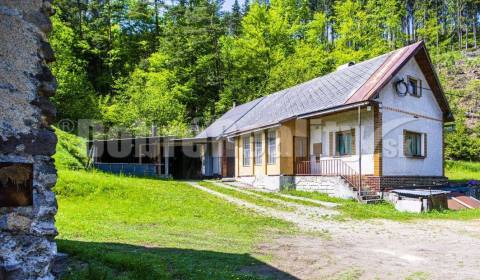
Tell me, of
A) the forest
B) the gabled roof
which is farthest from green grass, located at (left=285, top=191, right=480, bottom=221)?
the forest

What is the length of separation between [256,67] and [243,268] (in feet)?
127

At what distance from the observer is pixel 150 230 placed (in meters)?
10.0

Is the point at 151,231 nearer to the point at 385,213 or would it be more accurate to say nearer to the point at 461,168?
the point at 385,213

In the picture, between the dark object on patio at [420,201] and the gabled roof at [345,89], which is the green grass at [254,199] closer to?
the gabled roof at [345,89]

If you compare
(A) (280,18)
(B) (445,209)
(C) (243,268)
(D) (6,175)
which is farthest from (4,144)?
(A) (280,18)

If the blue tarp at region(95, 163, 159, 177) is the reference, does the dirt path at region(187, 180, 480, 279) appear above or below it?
below

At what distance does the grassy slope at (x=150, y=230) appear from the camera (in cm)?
586

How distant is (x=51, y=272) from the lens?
12.4 ft

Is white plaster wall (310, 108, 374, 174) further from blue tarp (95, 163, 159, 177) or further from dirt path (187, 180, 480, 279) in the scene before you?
blue tarp (95, 163, 159, 177)

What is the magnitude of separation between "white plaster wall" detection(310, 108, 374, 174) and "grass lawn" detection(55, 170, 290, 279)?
625 centimetres

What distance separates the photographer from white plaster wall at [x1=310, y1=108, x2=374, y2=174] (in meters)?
17.5

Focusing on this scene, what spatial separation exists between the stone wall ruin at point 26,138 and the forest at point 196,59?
95.6ft

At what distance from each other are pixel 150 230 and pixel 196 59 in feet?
118

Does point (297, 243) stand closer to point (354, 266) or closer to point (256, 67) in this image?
point (354, 266)
